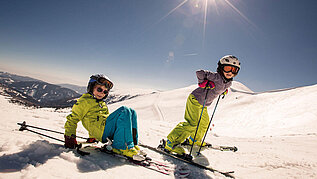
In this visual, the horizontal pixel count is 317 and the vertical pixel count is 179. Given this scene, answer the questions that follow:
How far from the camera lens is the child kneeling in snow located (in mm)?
2338

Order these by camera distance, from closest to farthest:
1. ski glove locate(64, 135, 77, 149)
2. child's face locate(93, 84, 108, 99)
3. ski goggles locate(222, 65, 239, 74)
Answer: ski glove locate(64, 135, 77, 149)
child's face locate(93, 84, 108, 99)
ski goggles locate(222, 65, 239, 74)

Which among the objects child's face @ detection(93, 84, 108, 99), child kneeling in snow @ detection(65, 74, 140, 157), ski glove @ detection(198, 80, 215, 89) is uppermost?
ski glove @ detection(198, 80, 215, 89)

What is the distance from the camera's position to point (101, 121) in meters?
2.59

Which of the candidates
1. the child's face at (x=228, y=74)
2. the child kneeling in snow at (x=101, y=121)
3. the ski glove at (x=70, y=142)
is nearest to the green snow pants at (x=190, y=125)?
the child's face at (x=228, y=74)

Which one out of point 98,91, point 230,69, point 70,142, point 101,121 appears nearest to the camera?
point 70,142

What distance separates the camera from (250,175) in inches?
94.6

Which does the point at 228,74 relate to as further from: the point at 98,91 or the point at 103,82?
the point at 98,91

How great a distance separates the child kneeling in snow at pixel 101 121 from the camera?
234 centimetres

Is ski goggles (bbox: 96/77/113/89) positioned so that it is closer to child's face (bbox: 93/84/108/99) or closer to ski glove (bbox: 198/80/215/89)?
child's face (bbox: 93/84/108/99)

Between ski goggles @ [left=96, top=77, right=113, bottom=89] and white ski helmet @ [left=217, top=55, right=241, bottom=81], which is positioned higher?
white ski helmet @ [left=217, top=55, right=241, bottom=81]

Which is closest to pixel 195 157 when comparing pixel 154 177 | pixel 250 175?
pixel 250 175

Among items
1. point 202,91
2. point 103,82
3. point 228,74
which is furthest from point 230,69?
point 103,82

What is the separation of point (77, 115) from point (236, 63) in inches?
145

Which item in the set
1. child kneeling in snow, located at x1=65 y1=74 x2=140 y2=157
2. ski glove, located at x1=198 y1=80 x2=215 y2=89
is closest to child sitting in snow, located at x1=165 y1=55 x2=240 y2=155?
ski glove, located at x1=198 y1=80 x2=215 y2=89
